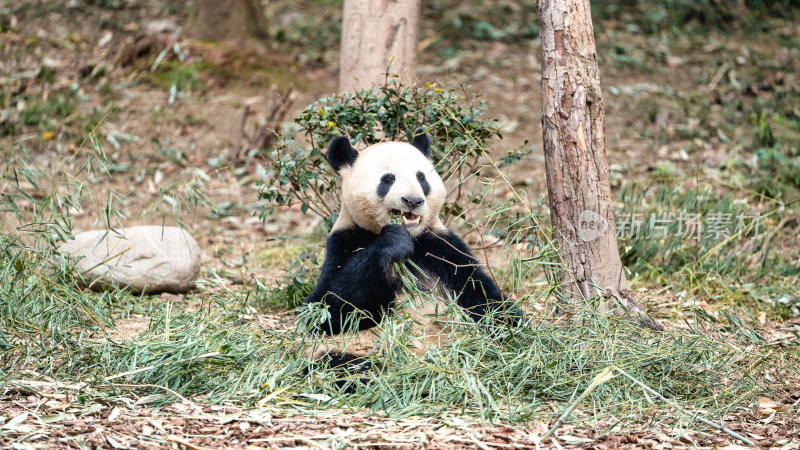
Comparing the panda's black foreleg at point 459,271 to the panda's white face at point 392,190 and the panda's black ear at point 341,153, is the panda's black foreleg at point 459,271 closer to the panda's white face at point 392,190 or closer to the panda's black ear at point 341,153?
the panda's white face at point 392,190

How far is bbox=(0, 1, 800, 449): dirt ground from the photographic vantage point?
641cm

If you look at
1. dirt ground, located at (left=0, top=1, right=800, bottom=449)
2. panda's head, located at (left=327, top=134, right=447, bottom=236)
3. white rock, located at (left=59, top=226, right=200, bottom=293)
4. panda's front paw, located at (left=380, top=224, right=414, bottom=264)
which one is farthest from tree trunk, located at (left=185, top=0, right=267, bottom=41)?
panda's front paw, located at (left=380, top=224, right=414, bottom=264)

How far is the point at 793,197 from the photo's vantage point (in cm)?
643

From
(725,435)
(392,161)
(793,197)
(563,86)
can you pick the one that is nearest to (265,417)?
(392,161)

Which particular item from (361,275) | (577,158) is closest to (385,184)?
(361,275)

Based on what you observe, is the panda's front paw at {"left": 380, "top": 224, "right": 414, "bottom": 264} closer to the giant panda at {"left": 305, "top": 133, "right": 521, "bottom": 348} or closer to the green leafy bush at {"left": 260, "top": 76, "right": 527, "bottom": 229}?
the giant panda at {"left": 305, "top": 133, "right": 521, "bottom": 348}

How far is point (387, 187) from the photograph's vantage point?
3.52 metres

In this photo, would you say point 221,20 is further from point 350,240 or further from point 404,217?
point 404,217

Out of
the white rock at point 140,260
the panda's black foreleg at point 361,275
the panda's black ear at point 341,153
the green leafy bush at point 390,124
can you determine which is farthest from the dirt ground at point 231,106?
the panda's black ear at point 341,153

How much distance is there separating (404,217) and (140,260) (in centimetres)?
226

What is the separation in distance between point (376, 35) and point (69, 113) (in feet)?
13.1

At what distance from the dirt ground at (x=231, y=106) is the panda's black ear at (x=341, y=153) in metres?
1.04

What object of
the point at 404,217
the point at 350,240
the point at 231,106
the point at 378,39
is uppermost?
the point at 378,39

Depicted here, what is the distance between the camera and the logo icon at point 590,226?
150 inches
